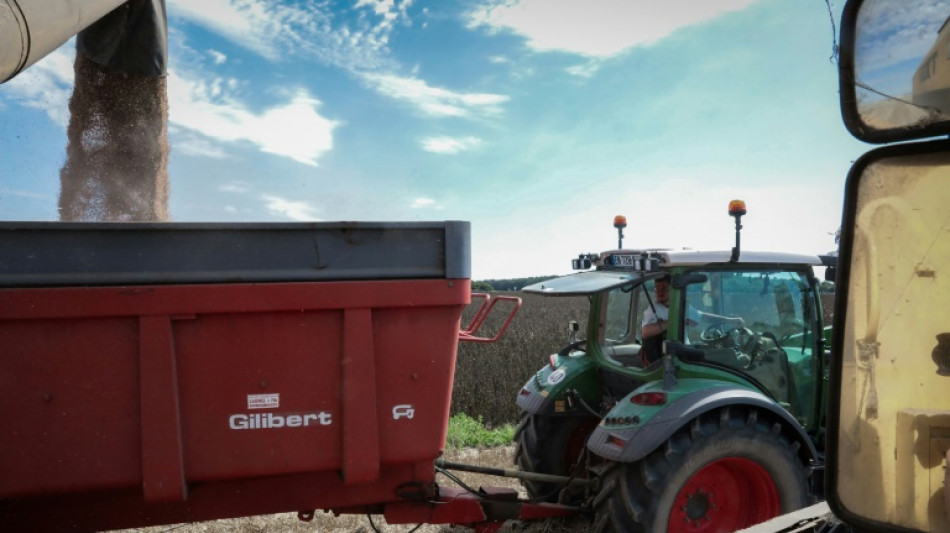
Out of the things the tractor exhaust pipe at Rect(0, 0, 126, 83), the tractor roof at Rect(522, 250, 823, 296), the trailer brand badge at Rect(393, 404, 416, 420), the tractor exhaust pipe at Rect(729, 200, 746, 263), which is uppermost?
the tractor exhaust pipe at Rect(0, 0, 126, 83)

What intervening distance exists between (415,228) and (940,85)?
196cm

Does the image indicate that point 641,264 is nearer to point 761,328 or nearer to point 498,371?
point 761,328

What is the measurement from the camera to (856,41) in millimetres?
1195

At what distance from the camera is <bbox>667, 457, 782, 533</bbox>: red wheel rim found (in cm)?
377

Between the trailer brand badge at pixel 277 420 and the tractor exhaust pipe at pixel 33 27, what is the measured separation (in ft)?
5.61

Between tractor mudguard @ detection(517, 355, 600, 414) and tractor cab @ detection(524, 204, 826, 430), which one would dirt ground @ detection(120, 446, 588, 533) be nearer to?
tractor mudguard @ detection(517, 355, 600, 414)

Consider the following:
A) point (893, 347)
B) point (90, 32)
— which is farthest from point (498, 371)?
point (893, 347)

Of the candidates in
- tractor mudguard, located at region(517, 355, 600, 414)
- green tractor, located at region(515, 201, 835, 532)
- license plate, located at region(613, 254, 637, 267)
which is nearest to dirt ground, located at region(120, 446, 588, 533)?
green tractor, located at region(515, 201, 835, 532)

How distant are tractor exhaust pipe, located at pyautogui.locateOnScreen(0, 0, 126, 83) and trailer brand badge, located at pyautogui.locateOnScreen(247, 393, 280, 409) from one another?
1675mm

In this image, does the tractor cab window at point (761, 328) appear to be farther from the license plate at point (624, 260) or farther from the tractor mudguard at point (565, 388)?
the tractor mudguard at point (565, 388)

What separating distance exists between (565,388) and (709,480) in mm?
1114

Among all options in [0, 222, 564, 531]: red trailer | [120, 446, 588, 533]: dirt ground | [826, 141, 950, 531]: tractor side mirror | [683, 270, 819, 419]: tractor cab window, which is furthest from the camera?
[120, 446, 588, 533]: dirt ground

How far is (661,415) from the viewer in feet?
11.8

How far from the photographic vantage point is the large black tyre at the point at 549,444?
4.67 m
